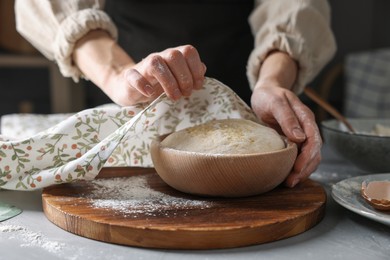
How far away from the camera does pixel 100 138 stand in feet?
2.56

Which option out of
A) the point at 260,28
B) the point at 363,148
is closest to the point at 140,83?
the point at 363,148

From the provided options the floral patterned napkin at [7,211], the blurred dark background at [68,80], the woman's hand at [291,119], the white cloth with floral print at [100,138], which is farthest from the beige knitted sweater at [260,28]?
the blurred dark background at [68,80]

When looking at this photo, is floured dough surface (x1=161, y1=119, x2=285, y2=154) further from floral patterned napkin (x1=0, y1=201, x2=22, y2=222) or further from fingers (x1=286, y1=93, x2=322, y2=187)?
floral patterned napkin (x1=0, y1=201, x2=22, y2=222)

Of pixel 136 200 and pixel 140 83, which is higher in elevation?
pixel 140 83

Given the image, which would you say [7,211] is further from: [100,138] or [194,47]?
[194,47]

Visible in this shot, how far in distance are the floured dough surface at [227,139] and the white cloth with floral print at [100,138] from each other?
7 cm

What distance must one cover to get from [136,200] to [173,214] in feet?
0.24

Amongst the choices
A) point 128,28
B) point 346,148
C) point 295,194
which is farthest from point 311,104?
point 295,194

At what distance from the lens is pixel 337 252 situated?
1.91 ft

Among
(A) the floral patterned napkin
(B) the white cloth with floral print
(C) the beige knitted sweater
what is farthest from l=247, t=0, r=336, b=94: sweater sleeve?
(A) the floral patterned napkin

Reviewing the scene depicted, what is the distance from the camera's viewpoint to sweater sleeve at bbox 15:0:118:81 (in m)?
0.95

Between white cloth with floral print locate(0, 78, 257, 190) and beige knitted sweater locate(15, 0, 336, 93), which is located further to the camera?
beige knitted sweater locate(15, 0, 336, 93)

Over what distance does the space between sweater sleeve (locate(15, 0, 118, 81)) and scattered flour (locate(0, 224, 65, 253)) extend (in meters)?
0.41

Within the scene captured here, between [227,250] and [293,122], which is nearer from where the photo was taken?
[227,250]
